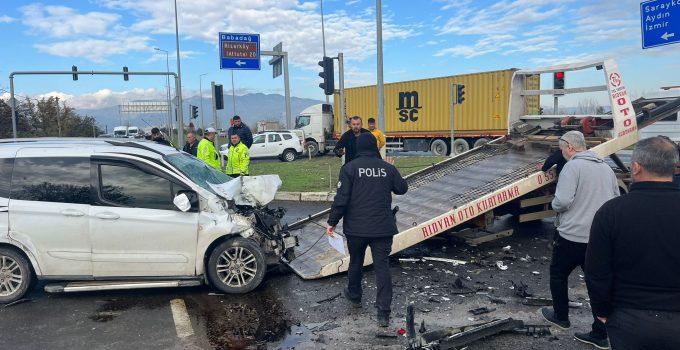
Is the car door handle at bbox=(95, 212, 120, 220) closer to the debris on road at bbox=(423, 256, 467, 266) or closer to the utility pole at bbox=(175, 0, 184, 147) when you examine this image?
the debris on road at bbox=(423, 256, 467, 266)

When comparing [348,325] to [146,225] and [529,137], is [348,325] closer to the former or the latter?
[146,225]

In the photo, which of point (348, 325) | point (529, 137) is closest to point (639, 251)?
point (348, 325)

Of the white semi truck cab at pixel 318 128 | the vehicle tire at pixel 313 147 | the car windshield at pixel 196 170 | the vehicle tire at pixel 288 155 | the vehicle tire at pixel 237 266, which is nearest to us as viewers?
the vehicle tire at pixel 237 266

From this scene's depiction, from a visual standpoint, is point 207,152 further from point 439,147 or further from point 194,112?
point 439,147

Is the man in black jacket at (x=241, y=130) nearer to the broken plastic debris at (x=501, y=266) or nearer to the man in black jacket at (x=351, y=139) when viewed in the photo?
the man in black jacket at (x=351, y=139)

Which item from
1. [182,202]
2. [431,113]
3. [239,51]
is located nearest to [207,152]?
[182,202]

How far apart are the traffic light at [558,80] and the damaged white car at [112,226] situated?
19.6 feet

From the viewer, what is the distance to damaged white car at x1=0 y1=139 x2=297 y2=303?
5367mm

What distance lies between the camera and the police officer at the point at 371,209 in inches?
187

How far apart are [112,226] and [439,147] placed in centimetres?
2048

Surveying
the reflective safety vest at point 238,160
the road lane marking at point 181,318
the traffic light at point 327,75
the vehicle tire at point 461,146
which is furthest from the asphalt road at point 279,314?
the vehicle tire at point 461,146

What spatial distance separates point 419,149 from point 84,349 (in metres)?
21.8

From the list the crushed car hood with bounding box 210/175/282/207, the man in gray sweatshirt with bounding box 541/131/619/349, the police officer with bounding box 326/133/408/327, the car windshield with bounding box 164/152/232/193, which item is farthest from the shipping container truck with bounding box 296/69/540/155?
the police officer with bounding box 326/133/408/327

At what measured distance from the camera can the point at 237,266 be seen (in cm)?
559
